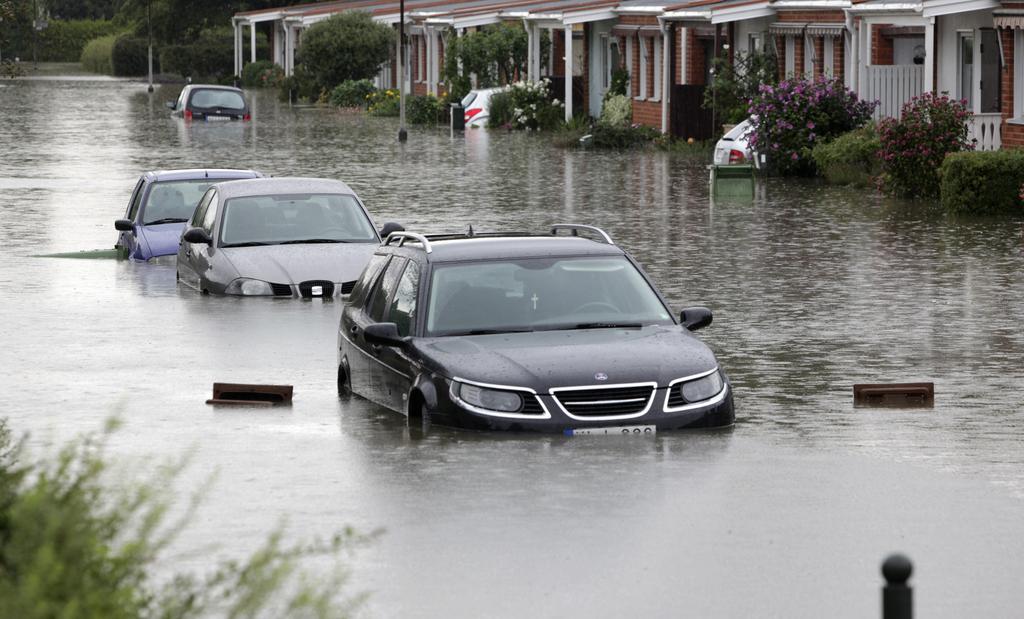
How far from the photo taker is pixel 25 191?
3769 centimetres

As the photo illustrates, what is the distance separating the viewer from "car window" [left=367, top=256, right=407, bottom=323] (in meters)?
14.0

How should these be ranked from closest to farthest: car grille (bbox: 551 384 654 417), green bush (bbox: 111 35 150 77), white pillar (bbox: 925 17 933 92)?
1. car grille (bbox: 551 384 654 417)
2. white pillar (bbox: 925 17 933 92)
3. green bush (bbox: 111 35 150 77)

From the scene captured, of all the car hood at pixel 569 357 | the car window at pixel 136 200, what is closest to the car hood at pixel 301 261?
the car window at pixel 136 200

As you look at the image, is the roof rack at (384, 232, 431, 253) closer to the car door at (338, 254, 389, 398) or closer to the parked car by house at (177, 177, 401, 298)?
the car door at (338, 254, 389, 398)

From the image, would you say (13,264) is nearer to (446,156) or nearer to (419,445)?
(419,445)

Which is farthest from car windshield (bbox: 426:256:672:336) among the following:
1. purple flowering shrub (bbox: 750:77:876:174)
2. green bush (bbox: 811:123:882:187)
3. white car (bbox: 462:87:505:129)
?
white car (bbox: 462:87:505:129)

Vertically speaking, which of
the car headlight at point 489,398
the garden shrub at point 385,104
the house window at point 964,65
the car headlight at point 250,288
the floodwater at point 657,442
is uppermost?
the house window at point 964,65

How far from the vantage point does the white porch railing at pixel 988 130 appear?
35.8m

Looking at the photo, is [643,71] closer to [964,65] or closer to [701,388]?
[964,65]

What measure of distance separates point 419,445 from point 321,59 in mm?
68755

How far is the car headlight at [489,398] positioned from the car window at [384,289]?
1.63 metres

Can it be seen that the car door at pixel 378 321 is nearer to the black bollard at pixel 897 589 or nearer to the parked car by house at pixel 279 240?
the parked car by house at pixel 279 240

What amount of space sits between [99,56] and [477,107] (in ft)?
218

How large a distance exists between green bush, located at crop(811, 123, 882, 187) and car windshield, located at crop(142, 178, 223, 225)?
50.0ft
